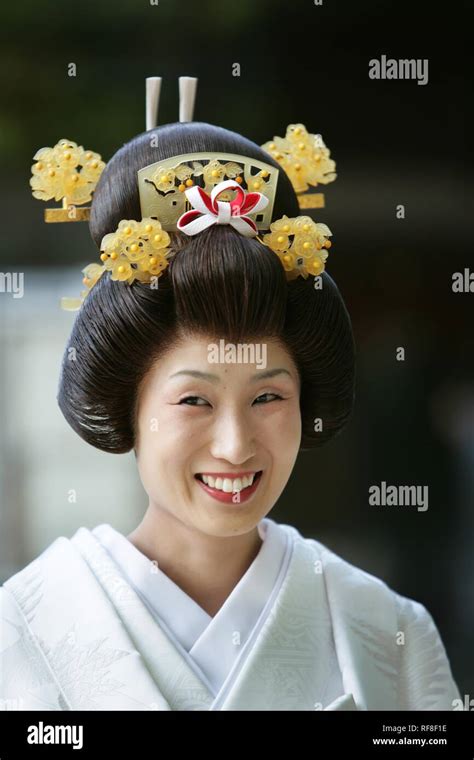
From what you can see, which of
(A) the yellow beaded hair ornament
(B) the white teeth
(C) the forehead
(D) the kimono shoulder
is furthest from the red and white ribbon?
(D) the kimono shoulder

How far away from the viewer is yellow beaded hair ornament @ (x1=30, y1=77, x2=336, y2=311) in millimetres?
1506

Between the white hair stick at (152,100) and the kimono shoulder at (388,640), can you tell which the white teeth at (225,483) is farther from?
→ the white hair stick at (152,100)

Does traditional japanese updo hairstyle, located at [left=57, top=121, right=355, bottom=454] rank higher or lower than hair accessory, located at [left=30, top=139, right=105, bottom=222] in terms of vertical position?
lower

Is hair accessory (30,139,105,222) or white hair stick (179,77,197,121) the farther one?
white hair stick (179,77,197,121)

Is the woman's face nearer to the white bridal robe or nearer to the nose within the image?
the nose

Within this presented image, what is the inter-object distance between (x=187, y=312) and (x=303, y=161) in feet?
1.49

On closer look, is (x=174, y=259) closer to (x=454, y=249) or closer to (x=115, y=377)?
(x=115, y=377)

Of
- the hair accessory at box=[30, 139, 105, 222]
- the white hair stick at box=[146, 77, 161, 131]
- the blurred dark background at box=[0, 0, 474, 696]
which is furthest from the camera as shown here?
the blurred dark background at box=[0, 0, 474, 696]

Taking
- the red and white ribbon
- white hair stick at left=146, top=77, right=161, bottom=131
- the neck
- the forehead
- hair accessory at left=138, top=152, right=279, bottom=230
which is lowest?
the neck

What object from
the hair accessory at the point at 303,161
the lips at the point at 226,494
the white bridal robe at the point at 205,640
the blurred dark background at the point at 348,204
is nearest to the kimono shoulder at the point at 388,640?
the white bridal robe at the point at 205,640

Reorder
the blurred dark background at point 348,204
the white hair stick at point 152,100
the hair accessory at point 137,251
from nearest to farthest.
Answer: the hair accessory at point 137,251 → the white hair stick at point 152,100 → the blurred dark background at point 348,204

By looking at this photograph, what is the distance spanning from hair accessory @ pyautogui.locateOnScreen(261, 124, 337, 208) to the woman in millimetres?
97

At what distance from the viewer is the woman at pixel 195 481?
1.53 metres
